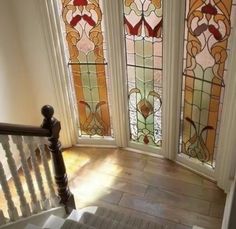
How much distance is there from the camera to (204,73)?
330 centimetres

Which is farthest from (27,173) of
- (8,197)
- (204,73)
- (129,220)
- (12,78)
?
(204,73)

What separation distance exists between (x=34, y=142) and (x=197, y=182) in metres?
2.13

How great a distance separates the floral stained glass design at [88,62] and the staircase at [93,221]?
4.29ft

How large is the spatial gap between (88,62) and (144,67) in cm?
66

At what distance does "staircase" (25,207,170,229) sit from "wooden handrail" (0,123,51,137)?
659 mm

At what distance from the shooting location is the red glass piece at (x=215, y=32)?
3.00 metres

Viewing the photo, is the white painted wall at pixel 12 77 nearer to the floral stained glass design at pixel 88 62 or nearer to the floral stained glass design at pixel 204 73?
the floral stained glass design at pixel 88 62

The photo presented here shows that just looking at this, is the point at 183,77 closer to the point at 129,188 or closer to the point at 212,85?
the point at 212,85

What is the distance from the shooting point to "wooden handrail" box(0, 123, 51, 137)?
6.81 feet

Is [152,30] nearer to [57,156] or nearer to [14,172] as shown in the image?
[57,156]

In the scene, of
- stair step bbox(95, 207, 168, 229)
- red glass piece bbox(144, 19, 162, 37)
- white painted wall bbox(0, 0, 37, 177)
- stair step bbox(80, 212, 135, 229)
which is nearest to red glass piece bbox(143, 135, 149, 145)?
stair step bbox(95, 207, 168, 229)

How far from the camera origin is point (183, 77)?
3.50 metres

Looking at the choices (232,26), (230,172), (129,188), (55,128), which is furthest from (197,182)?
(55,128)

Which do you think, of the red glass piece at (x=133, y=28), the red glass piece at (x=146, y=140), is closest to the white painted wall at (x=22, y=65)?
the red glass piece at (x=133, y=28)
